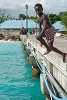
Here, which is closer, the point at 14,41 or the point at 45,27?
the point at 45,27

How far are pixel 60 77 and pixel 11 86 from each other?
1091 centimetres

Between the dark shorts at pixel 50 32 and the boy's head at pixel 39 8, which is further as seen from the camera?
the dark shorts at pixel 50 32

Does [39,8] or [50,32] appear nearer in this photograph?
[39,8]

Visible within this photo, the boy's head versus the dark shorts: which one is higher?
the boy's head

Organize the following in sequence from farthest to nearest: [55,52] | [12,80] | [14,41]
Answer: [14,41] < [12,80] < [55,52]

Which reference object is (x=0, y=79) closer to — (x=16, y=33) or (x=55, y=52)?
(x=55, y=52)

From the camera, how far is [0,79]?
2309 centimetres

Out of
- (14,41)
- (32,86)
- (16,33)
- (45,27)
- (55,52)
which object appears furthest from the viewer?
(16,33)

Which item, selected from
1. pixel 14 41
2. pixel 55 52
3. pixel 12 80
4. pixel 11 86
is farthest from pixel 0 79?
pixel 14 41

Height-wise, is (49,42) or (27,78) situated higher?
(49,42)

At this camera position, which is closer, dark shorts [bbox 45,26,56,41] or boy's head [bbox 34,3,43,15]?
boy's head [bbox 34,3,43,15]

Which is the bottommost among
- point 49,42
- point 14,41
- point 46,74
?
point 14,41

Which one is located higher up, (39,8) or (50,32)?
(39,8)

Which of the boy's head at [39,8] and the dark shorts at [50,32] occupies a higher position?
the boy's head at [39,8]
